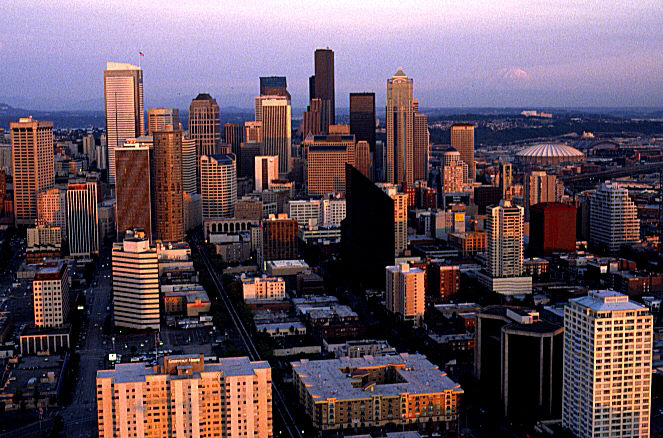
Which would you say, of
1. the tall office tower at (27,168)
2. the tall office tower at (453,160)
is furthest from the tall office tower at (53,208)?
the tall office tower at (453,160)

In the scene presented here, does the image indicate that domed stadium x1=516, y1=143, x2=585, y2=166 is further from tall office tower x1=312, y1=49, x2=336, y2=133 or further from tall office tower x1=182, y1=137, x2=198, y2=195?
tall office tower x1=182, y1=137, x2=198, y2=195

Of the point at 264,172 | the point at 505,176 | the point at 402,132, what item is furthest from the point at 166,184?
the point at 402,132

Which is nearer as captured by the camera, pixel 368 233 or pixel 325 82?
pixel 368 233

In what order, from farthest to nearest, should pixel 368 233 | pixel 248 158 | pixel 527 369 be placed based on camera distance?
pixel 248 158 → pixel 368 233 → pixel 527 369

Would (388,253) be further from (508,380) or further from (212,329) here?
(508,380)

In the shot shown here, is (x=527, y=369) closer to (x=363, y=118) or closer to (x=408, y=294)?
(x=408, y=294)

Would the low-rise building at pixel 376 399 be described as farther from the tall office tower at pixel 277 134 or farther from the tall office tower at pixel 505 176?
the tall office tower at pixel 277 134

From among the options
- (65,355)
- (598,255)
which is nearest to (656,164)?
(598,255)
